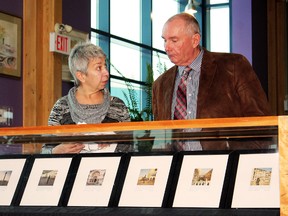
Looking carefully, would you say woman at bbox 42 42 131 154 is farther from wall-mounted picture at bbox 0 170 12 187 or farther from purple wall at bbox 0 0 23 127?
purple wall at bbox 0 0 23 127

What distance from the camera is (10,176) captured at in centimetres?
288

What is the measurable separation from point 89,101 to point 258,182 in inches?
65.3

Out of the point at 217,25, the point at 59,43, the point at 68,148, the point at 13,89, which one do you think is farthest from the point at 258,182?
the point at 217,25

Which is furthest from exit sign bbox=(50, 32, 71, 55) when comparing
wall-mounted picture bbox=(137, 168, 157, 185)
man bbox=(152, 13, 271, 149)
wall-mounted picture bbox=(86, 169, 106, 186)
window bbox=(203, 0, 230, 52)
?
window bbox=(203, 0, 230, 52)

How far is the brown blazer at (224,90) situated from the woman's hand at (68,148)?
106cm

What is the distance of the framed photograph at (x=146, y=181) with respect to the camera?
2.57 m

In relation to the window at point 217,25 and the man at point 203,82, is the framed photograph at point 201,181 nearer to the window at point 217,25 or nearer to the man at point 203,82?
the man at point 203,82

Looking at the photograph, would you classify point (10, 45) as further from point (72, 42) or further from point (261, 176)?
point (261, 176)

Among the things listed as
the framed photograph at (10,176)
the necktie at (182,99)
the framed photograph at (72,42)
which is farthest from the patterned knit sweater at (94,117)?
the framed photograph at (72,42)

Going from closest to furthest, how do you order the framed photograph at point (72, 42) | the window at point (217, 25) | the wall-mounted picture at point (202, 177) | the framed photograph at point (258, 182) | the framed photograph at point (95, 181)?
the framed photograph at point (258, 182), the wall-mounted picture at point (202, 177), the framed photograph at point (95, 181), the framed photograph at point (72, 42), the window at point (217, 25)

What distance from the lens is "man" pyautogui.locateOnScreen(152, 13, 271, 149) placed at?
378cm

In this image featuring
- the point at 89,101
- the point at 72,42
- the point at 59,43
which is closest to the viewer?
the point at 89,101

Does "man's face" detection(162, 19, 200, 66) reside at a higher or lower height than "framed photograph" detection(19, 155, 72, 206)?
higher

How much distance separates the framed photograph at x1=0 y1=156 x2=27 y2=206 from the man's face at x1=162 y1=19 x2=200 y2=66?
1.24m
